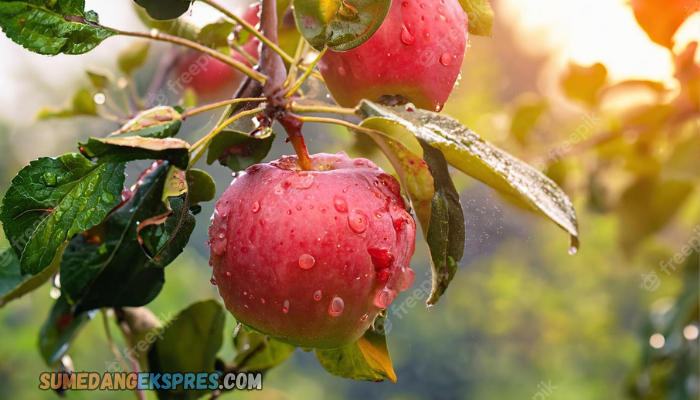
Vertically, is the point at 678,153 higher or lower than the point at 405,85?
lower

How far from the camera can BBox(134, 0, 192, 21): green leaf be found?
37cm

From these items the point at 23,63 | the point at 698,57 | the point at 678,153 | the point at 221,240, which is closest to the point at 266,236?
the point at 221,240

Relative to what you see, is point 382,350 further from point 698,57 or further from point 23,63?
point 23,63

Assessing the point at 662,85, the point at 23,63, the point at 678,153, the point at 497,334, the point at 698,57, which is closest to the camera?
the point at 698,57

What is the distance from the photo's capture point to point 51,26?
0.34 metres

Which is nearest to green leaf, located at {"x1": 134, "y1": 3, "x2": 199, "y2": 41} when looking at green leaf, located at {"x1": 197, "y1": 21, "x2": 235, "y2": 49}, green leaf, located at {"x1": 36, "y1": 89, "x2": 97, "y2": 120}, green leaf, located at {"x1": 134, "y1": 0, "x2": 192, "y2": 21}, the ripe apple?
green leaf, located at {"x1": 197, "y1": 21, "x2": 235, "y2": 49}

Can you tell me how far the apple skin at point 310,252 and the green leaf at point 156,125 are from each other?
0.06 metres

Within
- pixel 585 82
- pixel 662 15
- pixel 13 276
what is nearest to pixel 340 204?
pixel 13 276

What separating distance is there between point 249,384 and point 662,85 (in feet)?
3.22

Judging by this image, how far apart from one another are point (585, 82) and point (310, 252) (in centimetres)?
103

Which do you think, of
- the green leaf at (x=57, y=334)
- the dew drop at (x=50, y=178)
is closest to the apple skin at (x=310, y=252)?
the dew drop at (x=50, y=178)

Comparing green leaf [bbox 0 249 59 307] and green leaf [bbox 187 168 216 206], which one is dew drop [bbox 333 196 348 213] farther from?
green leaf [bbox 0 249 59 307]

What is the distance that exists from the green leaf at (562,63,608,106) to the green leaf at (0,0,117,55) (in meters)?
1.04

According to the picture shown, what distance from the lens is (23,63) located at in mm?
3607
